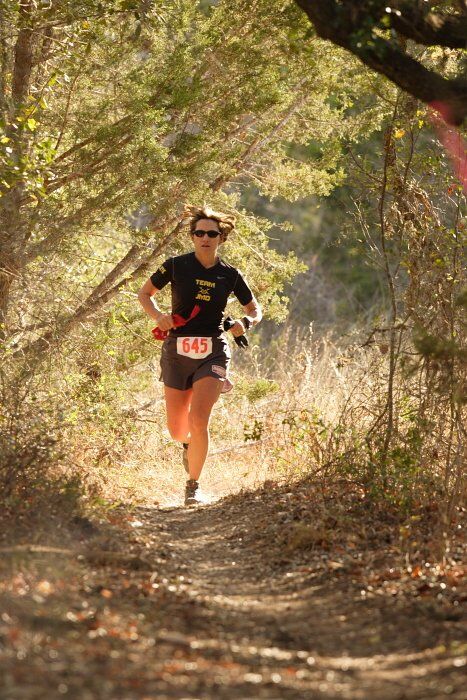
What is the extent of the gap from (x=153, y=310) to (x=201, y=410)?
85 centimetres

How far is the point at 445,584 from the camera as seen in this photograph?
502 centimetres

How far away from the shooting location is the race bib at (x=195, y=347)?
308 inches

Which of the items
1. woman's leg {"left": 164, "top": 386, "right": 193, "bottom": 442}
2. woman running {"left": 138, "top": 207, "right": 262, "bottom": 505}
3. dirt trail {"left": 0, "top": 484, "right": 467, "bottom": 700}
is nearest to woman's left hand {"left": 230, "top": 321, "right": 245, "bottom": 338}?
woman running {"left": 138, "top": 207, "right": 262, "bottom": 505}

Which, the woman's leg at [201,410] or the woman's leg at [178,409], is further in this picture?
the woman's leg at [178,409]

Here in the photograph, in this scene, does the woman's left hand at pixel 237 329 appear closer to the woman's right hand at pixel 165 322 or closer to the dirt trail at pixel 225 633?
the woman's right hand at pixel 165 322

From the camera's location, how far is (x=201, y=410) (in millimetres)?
7805

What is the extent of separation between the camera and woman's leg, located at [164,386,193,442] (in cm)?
807

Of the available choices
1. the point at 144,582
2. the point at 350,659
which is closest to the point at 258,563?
the point at 144,582

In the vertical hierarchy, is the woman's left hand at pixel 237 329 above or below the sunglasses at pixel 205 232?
below

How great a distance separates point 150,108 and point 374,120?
2.56 meters

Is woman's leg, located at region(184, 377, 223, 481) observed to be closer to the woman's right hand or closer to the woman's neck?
the woman's right hand

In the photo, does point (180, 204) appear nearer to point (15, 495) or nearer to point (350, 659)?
point (15, 495)

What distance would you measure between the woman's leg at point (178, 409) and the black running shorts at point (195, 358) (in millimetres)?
134

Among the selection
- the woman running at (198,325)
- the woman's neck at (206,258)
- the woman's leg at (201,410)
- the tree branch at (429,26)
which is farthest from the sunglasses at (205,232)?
the tree branch at (429,26)
